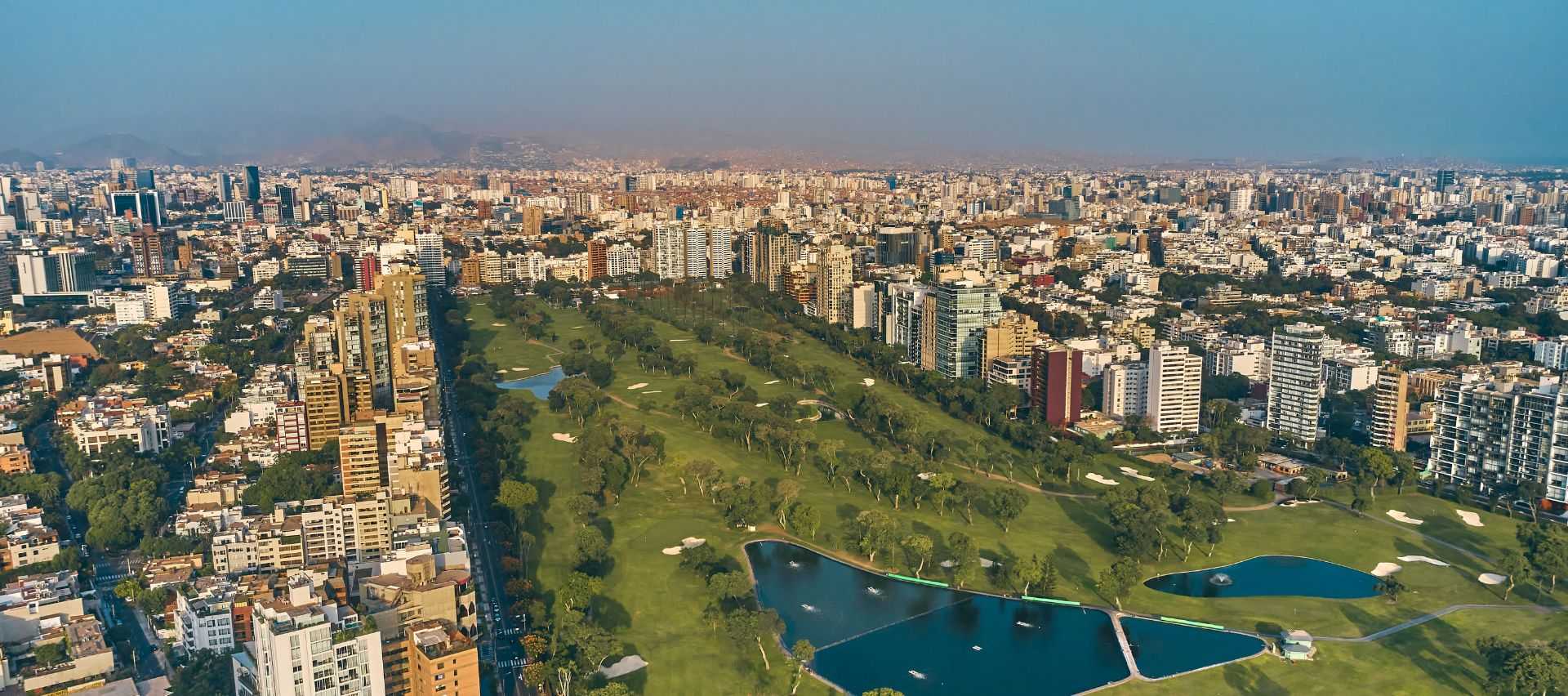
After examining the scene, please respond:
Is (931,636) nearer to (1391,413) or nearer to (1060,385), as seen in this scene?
(1060,385)

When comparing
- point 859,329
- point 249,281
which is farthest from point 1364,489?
point 249,281

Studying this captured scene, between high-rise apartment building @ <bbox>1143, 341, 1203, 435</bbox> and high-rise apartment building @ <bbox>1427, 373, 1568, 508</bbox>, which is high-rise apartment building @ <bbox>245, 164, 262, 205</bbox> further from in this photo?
high-rise apartment building @ <bbox>1427, 373, 1568, 508</bbox>

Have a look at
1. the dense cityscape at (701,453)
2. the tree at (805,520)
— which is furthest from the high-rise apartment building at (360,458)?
the tree at (805,520)

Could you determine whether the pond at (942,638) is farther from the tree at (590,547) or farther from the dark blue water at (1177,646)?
the tree at (590,547)

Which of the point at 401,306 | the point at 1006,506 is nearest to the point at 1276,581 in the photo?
the point at 1006,506

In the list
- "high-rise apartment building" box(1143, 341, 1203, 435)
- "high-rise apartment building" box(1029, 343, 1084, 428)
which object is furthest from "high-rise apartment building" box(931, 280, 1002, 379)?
"high-rise apartment building" box(1143, 341, 1203, 435)

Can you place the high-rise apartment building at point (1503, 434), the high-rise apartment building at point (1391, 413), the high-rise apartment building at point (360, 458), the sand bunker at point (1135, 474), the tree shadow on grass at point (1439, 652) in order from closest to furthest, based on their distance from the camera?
1. the tree shadow on grass at point (1439, 652)
2. the high-rise apartment building at point (360, 458)
3. the high-rise apartment building at point (1503, 434)
4. the sand bunker at point (1135, 474)
5. the high-rise apartment building at point (1391, 413)

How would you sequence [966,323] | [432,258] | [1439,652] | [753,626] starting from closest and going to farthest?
[753,626] → [1439,652] → [966,323] → [432,258]
